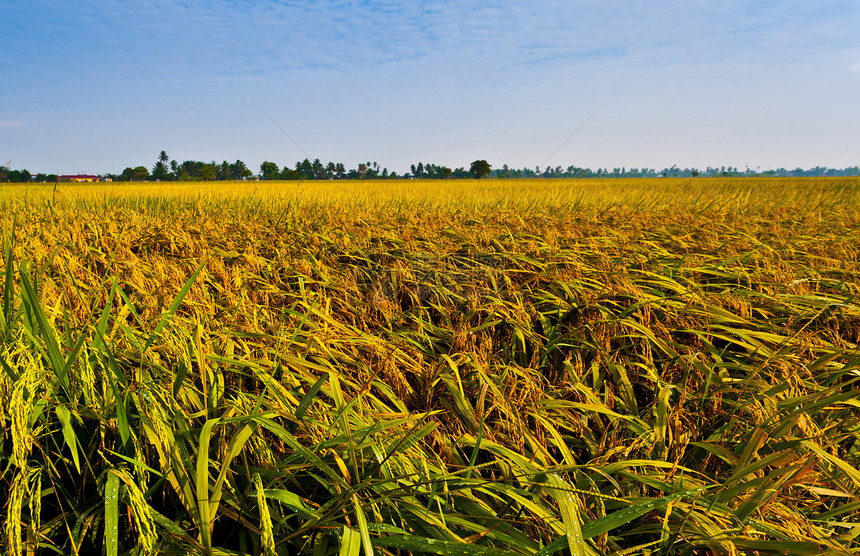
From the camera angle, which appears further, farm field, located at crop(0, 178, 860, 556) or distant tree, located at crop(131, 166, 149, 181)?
distant tree, located at crop(131, 166, 149, 181)

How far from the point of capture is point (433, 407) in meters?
1.20

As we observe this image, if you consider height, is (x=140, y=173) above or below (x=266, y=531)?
above

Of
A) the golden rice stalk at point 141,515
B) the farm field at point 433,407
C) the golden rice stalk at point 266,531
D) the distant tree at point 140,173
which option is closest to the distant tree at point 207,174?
the distant tree at point 140,173

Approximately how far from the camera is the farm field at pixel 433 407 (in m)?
0.74

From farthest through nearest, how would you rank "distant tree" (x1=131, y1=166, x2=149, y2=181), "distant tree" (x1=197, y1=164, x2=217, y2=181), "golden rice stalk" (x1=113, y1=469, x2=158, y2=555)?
"distant tree" (x1=131, y1=166, x2=149, y2=181)
"distant tree" (x1=197, y1=164, x2=217, y2=181)
"golden rice stalk" (x1=113, y1=469, x2=158, y2=555)

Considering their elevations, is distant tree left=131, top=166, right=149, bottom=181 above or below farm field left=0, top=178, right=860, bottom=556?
above

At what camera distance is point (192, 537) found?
72 centimetres

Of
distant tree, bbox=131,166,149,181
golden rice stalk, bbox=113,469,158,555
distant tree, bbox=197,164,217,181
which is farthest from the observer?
distant tree, bbox=131,166,149,181

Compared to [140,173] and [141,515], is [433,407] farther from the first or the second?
[140,173]

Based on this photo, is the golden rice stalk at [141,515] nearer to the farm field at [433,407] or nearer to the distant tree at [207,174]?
the farm field at [433,407]

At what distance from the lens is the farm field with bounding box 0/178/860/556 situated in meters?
0.74

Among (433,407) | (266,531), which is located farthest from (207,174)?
(266,531)

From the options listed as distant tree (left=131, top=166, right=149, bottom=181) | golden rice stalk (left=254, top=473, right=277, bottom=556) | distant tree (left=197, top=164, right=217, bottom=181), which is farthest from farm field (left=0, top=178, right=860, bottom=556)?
distant tree (left=131, top=166, right=149, bottom=181)

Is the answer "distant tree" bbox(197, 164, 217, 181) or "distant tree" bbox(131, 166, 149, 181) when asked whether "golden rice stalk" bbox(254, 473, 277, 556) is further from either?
"distant tree" bbox(131, 166, 149, 181)
